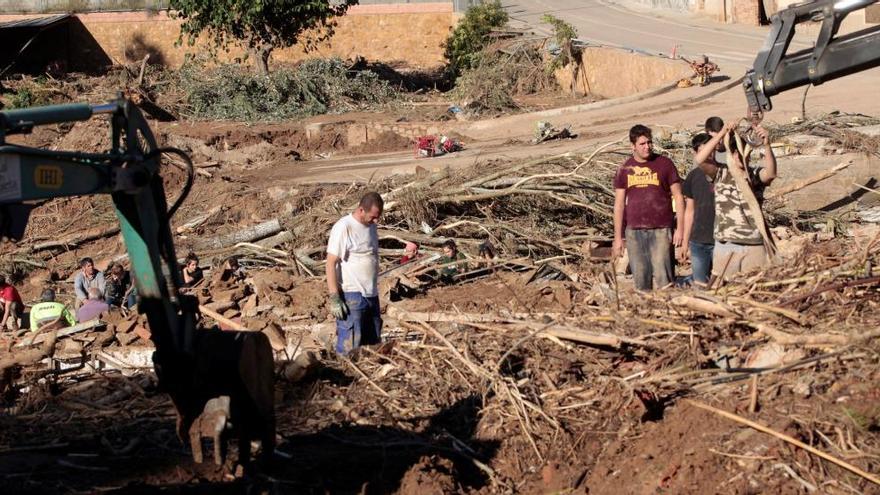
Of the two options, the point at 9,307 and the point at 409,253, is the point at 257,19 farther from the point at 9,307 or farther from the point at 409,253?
the point at 409,253

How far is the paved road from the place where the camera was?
30714 mm

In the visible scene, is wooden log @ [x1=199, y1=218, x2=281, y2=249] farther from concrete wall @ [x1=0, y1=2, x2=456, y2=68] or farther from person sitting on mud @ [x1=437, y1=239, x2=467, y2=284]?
concrete wall @ [x1=0, y1=2, x2=456, y2=68]

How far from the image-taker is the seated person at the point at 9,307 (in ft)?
43.9

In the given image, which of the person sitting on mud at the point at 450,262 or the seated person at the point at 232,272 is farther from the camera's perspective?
the seated person at the point at 232,272

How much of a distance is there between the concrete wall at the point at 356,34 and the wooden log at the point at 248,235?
73.7 ft

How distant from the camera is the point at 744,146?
8758mm

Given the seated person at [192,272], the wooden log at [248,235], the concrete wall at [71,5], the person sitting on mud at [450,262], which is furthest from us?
the concrete wall at [71,5]

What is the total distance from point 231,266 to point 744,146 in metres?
6.72

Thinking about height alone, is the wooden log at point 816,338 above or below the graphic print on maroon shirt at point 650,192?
below

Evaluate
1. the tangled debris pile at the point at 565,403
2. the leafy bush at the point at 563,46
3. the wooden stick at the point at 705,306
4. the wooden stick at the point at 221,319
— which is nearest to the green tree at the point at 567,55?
the leafy bush at the point at 563,46

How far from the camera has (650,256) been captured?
29.8ft

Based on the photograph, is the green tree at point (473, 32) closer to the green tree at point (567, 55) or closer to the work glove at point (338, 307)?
the green tree at point (567, 55)

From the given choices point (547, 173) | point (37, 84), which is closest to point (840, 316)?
point (547, 173)

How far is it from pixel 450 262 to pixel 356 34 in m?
25.6
